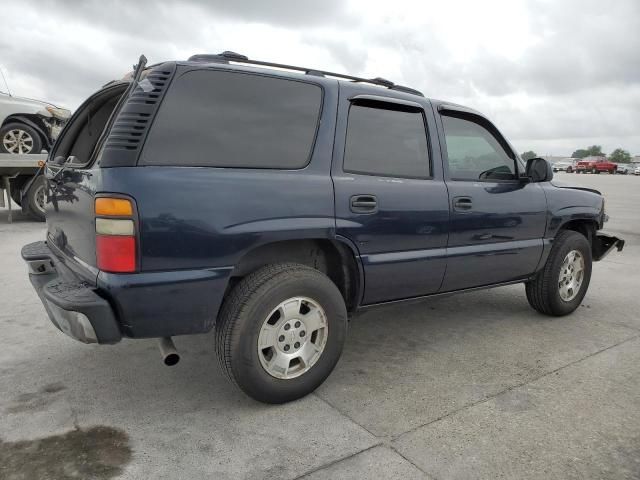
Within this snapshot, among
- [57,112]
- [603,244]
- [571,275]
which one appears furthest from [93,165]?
[57,112]

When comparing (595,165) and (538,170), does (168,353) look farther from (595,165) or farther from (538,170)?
(595,165)

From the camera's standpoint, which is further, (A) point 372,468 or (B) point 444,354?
(B) point 444,354

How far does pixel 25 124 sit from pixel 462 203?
9.13 m

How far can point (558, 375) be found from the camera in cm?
329

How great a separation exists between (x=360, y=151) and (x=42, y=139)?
8895mm

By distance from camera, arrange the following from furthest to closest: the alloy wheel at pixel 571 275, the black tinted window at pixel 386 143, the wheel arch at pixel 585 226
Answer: the wheel arch at pixel 585 226 → the alloy wheel at pixel 571 275 → the black tinted window at pixel 386 143

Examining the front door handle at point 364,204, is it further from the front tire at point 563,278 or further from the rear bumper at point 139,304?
the front tire at point 563,278

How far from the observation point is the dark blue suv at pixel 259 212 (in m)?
2.41

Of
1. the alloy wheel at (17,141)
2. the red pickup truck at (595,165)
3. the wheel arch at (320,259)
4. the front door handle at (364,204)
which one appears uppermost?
the red pickup truck at (595,165)

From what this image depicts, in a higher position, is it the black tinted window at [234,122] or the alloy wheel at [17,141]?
the alloy wheel at [17,141]

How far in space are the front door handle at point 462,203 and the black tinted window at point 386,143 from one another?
0.29 meters

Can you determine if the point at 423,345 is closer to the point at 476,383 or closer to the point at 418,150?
the point at 476,383

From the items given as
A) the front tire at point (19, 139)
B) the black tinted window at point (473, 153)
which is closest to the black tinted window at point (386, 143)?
the black tinted window at point (473, 153)

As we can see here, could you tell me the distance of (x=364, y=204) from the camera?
3.02 metres
